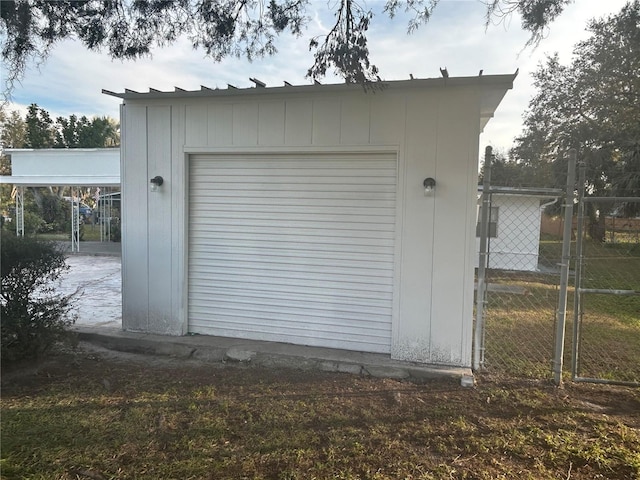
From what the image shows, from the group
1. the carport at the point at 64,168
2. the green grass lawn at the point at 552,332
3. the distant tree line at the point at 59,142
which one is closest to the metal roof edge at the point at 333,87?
the green grass lawn at the point at 552,332

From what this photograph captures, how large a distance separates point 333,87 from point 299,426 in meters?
3.25

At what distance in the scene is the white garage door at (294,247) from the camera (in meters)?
4.87

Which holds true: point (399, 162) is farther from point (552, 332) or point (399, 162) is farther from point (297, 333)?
point (552, 332)

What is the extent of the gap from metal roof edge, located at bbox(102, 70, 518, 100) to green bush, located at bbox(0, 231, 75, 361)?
2.01m

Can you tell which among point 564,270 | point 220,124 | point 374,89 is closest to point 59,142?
point 220,124

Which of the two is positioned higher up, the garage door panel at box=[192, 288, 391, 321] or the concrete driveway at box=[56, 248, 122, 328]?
the garage door panel at box=[192, 288, 391, 321]

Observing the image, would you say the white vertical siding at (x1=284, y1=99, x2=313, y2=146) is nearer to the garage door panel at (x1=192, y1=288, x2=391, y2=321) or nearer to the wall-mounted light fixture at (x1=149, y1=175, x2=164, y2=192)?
the wall-mounted light fixture at (x1=149, y1=175, x2=164, y2=192)

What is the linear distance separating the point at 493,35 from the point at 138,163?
4240 millimetres

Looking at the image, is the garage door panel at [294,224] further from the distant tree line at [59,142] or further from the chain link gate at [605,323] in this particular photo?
the distant tree line at [59,142]

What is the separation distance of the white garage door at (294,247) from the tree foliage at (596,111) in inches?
467

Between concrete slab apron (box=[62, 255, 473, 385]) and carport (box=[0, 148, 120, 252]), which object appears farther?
carport (box=[0, 148, 120, 252])

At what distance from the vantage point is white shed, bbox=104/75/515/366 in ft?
14.7

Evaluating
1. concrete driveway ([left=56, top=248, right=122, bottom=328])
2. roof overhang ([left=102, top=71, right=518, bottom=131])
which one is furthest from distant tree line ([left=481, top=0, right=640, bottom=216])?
concrete driveway ([left=56, top=248, right=122, bottom=328])

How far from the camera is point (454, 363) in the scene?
14.8 ft
